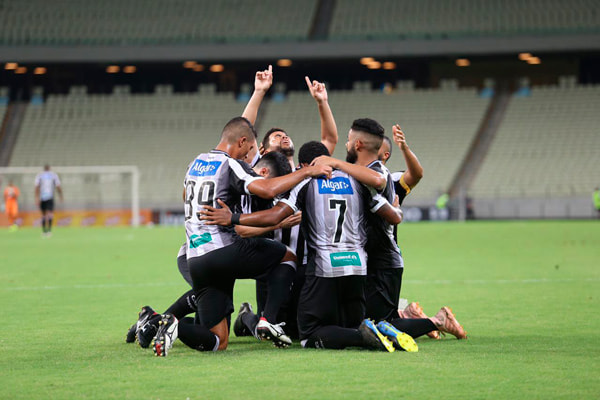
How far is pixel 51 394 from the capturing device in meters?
5.00

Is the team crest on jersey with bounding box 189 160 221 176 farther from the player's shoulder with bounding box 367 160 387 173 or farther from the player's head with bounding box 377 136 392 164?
the player's head with bounding box 377 136 392 164

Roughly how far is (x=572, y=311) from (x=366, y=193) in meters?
3.29

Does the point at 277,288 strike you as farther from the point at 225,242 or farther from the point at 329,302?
the point at 225,242

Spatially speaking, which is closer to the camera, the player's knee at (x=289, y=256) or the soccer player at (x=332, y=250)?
the soccer player at (x=332, y=250)

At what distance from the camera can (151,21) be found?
40.4 m

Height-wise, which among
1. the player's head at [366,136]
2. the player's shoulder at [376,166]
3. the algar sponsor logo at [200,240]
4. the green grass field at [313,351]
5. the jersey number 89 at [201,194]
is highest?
the player's head at [366,136]

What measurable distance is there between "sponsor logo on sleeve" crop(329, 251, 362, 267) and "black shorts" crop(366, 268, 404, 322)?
50cm

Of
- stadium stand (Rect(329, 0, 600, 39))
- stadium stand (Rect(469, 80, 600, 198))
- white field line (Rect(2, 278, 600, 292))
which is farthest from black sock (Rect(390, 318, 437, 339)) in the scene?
stadium stand (Rect(329, 0, 600, 39))

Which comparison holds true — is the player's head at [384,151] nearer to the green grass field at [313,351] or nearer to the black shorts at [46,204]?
the green grass field at [313,351]

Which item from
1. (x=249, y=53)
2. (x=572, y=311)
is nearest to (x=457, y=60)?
(x=249, y=53)

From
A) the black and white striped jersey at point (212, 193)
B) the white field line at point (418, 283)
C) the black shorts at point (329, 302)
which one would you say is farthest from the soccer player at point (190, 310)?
the white field line at point (418, 283)

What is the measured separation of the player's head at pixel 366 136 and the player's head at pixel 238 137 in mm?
842

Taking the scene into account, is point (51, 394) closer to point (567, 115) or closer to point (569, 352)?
point (569, 352)

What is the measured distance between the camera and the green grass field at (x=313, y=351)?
507 cm
